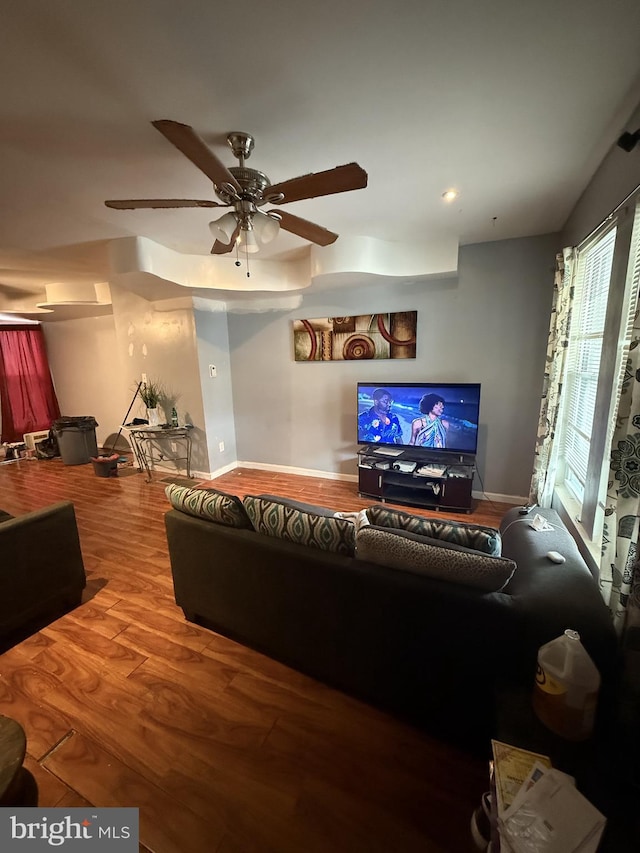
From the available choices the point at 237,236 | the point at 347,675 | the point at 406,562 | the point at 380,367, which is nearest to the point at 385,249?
the point at 380,367

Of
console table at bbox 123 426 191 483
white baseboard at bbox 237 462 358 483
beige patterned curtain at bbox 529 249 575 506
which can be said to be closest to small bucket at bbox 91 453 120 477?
console table at bbox 123 426 191 483

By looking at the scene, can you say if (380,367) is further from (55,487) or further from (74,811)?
(55,487)

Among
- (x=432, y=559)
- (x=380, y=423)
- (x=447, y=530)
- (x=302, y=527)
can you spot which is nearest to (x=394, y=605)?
(x=432, y=559)

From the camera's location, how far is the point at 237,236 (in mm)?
1782

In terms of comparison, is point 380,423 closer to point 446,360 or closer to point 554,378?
point 446,360

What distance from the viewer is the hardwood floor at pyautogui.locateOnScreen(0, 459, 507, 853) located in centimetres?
111

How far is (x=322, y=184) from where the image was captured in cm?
153

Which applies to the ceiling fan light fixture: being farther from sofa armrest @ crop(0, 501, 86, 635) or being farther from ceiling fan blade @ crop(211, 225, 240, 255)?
sofa armrest @ crop(0, 501, 86, 635)

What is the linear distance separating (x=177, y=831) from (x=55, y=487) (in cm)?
423

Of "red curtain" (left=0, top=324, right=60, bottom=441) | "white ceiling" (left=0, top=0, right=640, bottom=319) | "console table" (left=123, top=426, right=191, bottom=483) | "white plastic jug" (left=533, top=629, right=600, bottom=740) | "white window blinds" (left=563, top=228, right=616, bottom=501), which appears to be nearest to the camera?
"white plastic jug" (left=533, top=629, right=600, bottom=740)

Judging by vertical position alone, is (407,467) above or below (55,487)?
above

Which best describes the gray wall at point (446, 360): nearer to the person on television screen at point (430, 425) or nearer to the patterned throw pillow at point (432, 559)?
the person on television screen at point (430, 425)

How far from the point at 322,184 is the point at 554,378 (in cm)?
204

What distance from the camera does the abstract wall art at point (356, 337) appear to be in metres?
3.59
